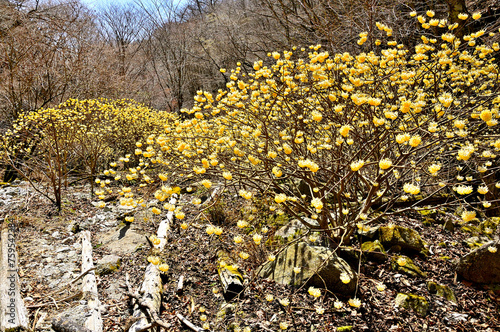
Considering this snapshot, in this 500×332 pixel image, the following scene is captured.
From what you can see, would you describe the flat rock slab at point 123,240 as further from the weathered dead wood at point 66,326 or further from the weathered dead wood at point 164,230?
the weathered dead wood at point 66,326

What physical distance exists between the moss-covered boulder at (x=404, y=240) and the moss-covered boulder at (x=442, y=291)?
0.52 m

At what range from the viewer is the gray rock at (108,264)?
387 cm

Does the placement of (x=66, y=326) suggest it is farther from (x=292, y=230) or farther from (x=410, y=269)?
(x=410, y=269)

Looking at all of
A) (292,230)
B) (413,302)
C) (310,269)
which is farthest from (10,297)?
(413,302)

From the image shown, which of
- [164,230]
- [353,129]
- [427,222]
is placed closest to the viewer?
[353,129]

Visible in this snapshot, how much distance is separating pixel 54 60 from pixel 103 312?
860 cm

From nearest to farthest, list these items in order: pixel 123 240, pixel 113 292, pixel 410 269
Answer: pixel 410 269
pixel 113 292
pixel 123 240

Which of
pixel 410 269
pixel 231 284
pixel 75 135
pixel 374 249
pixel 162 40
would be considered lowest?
pixel 410 269

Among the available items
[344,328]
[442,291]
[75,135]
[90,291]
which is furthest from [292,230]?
[75,135]

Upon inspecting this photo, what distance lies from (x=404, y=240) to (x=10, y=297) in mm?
4276

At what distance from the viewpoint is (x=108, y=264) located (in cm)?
398

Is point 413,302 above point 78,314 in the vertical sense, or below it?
below

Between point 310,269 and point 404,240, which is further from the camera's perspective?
point 404,240

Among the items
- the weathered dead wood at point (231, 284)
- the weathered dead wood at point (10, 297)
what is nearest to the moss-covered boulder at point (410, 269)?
the weathered dead wood at point (231, 284)
